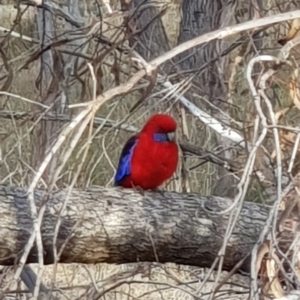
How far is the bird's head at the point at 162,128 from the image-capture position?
9.91 ft

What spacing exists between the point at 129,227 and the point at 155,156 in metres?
0.53

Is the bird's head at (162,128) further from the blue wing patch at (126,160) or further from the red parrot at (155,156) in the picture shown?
the blue wing patch at (126,160)

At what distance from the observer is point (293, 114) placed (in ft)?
16.3

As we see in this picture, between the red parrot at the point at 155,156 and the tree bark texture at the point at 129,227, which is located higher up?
the red parrot at the point at 155,156

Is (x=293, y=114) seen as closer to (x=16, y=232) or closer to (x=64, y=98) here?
(x=64, y=98)

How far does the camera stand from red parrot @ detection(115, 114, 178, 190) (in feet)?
9.94

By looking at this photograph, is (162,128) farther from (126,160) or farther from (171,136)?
(126,160)

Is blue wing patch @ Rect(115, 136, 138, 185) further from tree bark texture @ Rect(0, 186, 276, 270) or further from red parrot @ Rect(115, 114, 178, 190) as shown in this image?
tree bark texture @ Rect(0, 186, 276, 270)

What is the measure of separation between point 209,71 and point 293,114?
5.02 ft

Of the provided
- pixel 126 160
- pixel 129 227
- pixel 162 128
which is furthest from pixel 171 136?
pixel 129 227

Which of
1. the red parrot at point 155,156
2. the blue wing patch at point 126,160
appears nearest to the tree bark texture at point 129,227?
the red parrot at point 155,156

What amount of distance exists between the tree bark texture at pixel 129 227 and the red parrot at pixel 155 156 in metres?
0.31

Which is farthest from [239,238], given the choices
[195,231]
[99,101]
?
[99,101]

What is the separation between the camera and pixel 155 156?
3055 millimetres
